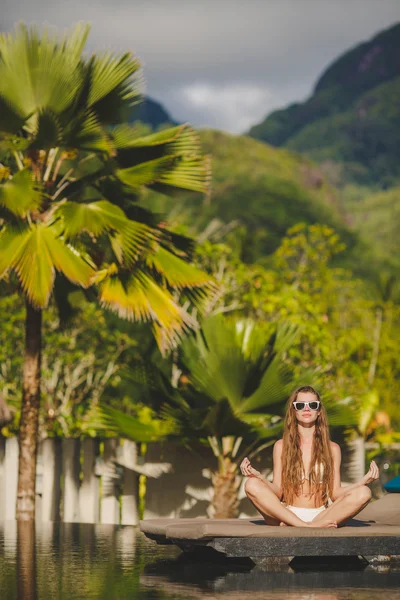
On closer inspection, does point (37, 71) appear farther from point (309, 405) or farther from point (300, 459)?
point (300, 459)

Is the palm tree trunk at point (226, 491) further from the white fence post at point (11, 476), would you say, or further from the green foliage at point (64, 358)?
the green foliage at point (64, 358)

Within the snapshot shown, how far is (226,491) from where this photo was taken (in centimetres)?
1141

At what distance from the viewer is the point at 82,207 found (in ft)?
35.0

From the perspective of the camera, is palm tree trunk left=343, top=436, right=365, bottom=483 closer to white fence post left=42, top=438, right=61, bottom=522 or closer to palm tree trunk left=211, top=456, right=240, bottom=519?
palm tree trunk left=211, top=456, right=240, bottom=519

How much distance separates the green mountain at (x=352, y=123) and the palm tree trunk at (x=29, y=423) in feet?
315

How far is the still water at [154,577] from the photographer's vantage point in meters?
4.15

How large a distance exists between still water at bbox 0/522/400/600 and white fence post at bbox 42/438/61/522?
206 inches

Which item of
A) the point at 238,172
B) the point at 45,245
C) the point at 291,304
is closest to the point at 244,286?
the point at 291,304

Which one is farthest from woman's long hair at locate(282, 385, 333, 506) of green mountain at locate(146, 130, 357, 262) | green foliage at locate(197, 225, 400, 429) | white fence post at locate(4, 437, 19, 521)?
green mountain at locate(146, 130, 357, 262)

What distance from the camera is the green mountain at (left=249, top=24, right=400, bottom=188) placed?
114 meters

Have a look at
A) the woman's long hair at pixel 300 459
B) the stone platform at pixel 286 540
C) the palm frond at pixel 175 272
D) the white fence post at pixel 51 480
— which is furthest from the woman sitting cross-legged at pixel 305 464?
the white fence post at pixel 51 480

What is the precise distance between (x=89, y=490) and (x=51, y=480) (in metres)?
0.43

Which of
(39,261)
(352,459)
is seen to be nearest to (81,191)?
(39,261)

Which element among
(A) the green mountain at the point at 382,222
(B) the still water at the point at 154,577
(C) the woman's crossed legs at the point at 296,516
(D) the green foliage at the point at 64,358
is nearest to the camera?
(B) the still water at the point at 154,577
